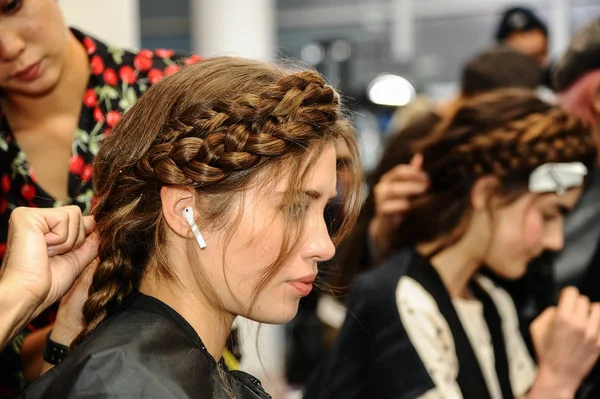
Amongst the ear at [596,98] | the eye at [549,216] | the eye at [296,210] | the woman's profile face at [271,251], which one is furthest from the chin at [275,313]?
the ear at [596,98]

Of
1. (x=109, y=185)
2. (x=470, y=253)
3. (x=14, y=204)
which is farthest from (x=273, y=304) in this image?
(x=470, y=253)

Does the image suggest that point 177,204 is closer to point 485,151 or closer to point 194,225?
point 194,225

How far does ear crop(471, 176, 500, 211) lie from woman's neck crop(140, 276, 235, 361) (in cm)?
92

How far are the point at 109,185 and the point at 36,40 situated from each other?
378 millimetres

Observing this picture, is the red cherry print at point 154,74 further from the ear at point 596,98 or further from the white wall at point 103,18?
the ear at point 596,98

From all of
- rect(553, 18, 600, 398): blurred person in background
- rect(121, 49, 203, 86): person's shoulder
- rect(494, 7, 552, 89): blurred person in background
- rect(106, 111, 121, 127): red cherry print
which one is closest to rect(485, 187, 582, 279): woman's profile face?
rect(553, 18, 600, 398): blurred person in background

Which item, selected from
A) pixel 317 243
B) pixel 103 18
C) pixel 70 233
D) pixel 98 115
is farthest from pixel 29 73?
pixel 103 18

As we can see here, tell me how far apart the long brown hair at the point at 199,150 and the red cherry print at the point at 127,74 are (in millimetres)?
366

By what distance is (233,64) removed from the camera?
1229 millimetres

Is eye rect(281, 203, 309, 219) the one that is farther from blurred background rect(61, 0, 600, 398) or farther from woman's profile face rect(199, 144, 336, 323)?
blurred background rect(61, 0, 600, 398)

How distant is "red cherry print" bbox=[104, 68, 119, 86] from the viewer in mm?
1571

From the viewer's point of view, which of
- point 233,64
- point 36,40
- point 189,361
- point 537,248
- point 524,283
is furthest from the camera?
point 524,283

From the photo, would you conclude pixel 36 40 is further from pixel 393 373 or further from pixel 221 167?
pixel 393 373

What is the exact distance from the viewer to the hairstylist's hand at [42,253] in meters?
1.15
